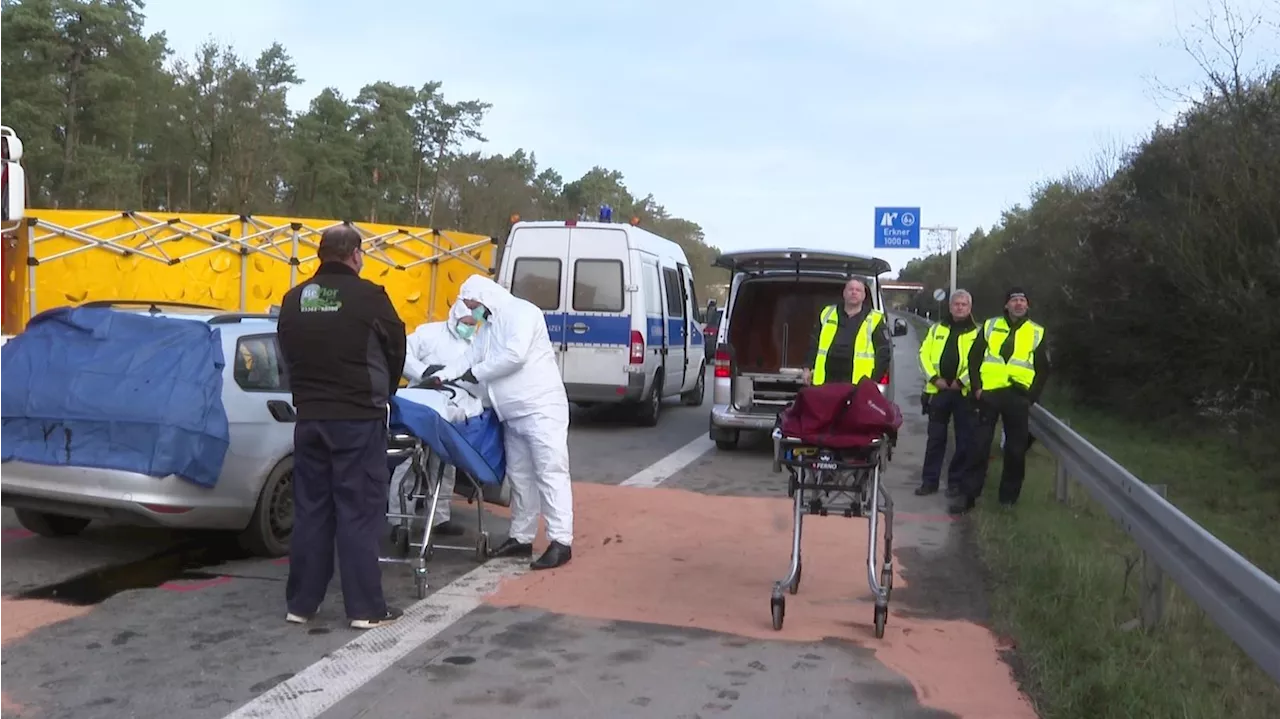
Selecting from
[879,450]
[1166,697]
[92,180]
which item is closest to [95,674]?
[879,450]

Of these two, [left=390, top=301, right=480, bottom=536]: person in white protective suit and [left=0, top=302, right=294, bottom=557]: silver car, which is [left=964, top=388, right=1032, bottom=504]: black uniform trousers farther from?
[left=0, top=302, right=294, bottom=557]: silver car

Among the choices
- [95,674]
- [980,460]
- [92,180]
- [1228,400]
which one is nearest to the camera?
[95,674]

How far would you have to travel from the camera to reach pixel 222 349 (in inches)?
277

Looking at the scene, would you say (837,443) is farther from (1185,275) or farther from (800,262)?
(1185,275)

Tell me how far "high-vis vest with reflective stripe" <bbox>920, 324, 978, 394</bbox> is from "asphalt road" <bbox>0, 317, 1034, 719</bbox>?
195 centimetres

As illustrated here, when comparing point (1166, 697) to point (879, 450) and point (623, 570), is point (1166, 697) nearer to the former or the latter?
point (879, 450)

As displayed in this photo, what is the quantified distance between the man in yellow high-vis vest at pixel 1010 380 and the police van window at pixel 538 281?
6.42 m

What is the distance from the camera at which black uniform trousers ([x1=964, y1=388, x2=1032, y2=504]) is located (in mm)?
9391

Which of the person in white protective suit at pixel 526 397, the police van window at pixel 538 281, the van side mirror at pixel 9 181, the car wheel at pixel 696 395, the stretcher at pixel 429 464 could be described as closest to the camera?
the stretcher at pixel 429 464

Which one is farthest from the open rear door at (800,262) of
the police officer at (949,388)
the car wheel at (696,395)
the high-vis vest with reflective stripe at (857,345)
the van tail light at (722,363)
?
the car wheel at (696,395)

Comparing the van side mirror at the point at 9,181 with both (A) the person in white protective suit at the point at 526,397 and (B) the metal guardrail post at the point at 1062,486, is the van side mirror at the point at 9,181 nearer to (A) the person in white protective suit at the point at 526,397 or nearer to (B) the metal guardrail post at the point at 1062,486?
(A) the person in white protective suit at the point at 526,397

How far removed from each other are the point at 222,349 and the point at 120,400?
0.64 metres

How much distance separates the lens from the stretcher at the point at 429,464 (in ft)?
21.6

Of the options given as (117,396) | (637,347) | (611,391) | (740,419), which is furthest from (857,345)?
(611,391)
